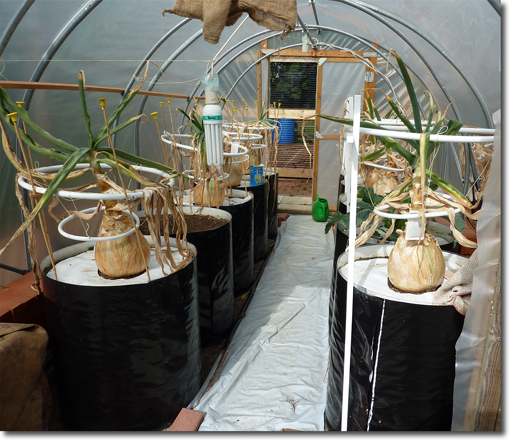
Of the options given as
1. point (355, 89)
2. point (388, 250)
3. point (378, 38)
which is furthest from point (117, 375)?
point (355, 89)

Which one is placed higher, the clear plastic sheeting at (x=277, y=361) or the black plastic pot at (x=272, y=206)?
the black plastic pot at (x=272, y=206)

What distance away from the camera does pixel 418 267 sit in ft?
4.79

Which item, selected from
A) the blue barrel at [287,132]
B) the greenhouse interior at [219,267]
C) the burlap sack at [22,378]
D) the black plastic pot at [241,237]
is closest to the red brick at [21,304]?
the greenhouse interior at [219,267]

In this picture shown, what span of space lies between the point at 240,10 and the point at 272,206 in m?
3.31

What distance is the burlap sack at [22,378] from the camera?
1.55 m

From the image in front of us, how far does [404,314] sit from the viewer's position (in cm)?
137

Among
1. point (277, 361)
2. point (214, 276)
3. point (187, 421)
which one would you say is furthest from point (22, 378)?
point (277, 361)

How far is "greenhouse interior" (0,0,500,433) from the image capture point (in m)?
1.36

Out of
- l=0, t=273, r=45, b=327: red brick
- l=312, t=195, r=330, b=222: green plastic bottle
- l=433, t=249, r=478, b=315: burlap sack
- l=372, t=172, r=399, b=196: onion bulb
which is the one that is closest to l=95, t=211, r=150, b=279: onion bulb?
l=0, t=273, r=45, b=327: red brick

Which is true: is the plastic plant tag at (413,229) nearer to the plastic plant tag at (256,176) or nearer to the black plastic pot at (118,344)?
the black plastic pot at (118,344)

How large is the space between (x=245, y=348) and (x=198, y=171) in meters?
1.26

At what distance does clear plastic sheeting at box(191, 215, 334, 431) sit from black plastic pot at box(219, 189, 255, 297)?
194 millimetres

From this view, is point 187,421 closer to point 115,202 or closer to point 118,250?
point 118,250

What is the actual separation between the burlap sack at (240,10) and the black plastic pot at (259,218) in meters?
2.26
